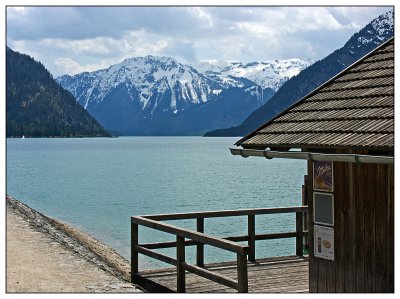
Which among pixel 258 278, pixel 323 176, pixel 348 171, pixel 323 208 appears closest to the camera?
pixel 348 171

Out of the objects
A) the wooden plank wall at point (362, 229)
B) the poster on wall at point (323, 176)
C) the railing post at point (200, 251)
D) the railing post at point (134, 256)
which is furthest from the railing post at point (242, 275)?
the railing post at point (134, 256)

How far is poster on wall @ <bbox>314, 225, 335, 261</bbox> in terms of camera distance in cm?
1020

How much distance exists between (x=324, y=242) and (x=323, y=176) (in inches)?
38.7

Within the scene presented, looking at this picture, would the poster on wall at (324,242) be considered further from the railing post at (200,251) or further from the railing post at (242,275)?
the railing post at (200,251)

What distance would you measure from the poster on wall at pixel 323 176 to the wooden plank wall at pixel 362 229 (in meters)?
0.09

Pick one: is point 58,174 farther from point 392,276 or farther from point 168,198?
point 392,276

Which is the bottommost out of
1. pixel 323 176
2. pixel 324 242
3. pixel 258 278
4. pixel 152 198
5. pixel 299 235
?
pixel 152 198

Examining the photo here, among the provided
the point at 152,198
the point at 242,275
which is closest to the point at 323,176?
the point at 242,275

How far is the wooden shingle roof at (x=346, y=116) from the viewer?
30.3 ft

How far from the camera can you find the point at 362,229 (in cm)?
961

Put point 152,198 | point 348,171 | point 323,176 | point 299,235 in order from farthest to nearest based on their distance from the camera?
point 152,198 < point 299,235 < point 323,176 < point 348,171

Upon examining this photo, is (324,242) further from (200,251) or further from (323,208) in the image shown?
(200,251)

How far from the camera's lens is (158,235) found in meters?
35.4
